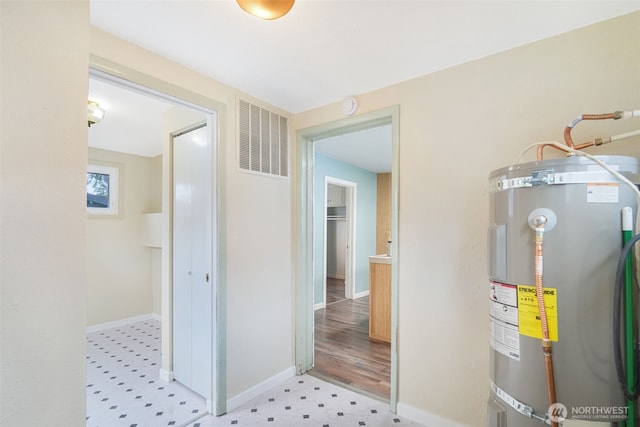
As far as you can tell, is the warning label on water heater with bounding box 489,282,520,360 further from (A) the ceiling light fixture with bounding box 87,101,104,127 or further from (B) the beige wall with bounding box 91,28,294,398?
(A) the ceiling light fixture with bounding box 87,101,104,127

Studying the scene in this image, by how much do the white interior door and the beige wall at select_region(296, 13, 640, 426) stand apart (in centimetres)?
138

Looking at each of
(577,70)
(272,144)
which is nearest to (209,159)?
(272,144)

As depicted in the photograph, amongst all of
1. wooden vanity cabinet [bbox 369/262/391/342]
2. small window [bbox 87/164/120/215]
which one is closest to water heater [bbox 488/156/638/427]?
wooden vanity cabinet [bbox 369/262/391/342]

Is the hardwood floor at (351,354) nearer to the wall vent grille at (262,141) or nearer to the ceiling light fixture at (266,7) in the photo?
the wall vent grille at (262,141)

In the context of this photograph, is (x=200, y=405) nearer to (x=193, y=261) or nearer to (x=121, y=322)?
(x=193, y=261)

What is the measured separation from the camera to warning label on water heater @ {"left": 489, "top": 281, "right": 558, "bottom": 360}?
1.02 metres

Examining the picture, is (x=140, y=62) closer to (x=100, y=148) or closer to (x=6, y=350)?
(x=6, y=350)

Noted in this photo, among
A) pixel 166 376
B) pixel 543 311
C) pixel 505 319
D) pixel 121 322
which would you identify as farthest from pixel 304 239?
pixel 121 322

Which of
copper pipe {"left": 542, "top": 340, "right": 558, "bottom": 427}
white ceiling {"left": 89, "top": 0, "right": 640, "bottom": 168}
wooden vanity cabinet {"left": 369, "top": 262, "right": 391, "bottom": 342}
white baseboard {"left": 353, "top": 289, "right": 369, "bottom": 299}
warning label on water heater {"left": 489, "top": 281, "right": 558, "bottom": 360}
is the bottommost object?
white baseboard {"left": 353, "top": 289, "right": 369, "bottom": 299}

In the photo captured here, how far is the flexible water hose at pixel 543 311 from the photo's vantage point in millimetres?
1011

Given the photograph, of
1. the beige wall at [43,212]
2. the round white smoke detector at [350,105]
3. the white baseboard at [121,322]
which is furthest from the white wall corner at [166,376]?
the round white smoke detector at [350,105]

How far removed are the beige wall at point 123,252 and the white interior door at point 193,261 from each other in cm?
199

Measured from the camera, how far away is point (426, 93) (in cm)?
197

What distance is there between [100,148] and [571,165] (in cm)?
473
